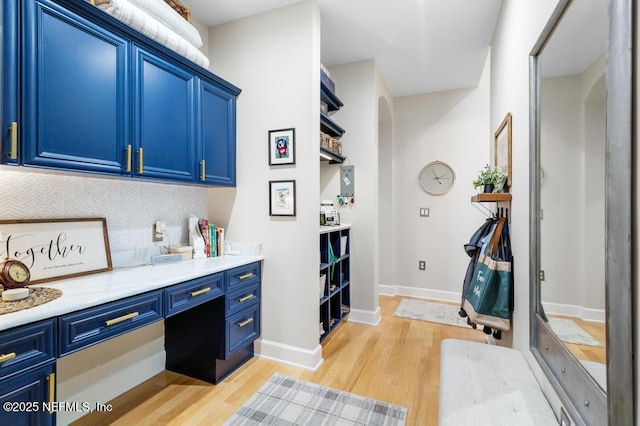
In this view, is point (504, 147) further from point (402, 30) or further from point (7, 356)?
point (7, 356)

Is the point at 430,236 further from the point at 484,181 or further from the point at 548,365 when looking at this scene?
the point at 548,365

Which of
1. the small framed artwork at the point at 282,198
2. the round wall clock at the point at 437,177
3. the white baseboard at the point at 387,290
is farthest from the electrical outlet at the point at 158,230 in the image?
the round wall clock at the point at 437,177

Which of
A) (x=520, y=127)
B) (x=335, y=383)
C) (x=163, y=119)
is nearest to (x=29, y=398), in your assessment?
(x=163, y=119)

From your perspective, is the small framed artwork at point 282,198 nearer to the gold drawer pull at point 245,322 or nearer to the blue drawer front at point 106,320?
the gold drawer pull at point 245,322

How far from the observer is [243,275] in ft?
Answer: 7.33

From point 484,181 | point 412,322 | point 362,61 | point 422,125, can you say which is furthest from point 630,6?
point 422,125

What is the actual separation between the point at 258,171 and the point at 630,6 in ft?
7.18

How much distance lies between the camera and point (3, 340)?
103 cm

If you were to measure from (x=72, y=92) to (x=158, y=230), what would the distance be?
1.03 metres

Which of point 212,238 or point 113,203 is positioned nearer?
point 113,203

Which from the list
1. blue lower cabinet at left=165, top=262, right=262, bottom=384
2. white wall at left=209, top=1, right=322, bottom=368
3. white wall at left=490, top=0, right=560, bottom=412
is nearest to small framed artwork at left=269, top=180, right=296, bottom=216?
white wall at left=209, top=1, right=322, bottom=368

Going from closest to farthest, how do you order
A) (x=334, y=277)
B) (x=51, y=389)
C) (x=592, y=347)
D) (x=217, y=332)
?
(x=592, y=347) → (x=51, y=389) → (x=217, y=332) → (x=334, y=277)

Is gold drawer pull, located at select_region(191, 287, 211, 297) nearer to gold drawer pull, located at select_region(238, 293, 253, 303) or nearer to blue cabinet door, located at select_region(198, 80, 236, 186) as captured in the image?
gold drawer pull, located at select_region(238, 293, 253, 303)

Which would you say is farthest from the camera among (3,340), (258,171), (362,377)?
(258,171)
